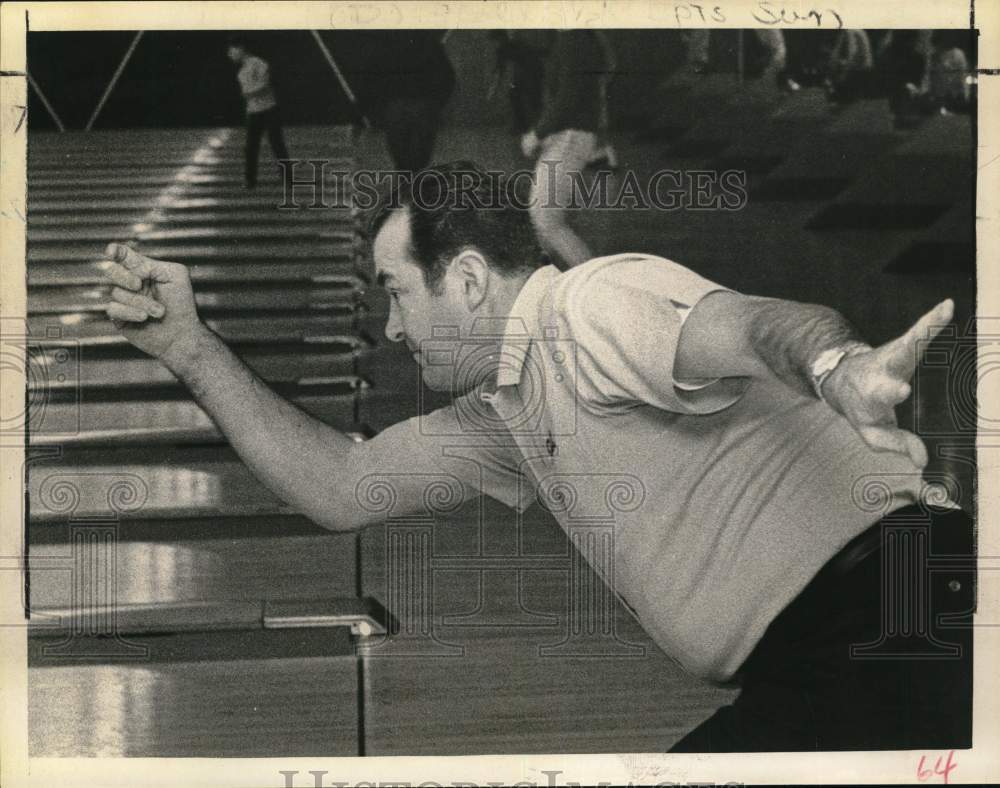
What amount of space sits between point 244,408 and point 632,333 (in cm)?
108

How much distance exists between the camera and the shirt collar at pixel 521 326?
3.31 metres

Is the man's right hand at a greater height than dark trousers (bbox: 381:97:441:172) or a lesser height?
lesser

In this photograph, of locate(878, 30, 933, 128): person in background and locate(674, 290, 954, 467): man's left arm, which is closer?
locate(674, 290, 954, 467): man's left arm

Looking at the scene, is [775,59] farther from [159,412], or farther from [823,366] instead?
[159,412]

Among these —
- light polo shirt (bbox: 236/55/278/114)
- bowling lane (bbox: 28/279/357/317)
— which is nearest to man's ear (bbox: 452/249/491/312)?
bowling lane (bbox: 28/279/357/317)

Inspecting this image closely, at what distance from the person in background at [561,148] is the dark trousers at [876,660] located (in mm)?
1152

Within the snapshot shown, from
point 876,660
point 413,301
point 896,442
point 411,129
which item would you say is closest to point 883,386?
point 896,442

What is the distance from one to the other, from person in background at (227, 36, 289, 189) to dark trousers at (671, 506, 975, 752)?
191 cm

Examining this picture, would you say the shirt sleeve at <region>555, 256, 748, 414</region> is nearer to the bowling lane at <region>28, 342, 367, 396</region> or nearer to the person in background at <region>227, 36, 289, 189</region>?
the bowling lane at <region>28, 342, 367, 396</region>

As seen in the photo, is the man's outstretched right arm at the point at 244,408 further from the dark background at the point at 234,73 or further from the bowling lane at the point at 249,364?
the dark background at the point at 234,73

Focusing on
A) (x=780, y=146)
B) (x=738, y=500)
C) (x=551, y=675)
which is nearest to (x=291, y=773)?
(x=551, y=675)

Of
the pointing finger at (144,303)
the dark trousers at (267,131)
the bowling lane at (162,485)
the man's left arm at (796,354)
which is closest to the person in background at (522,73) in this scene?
A: the dark trousers at (267,131)

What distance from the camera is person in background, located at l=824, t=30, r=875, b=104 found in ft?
11.1

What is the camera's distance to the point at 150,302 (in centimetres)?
332
